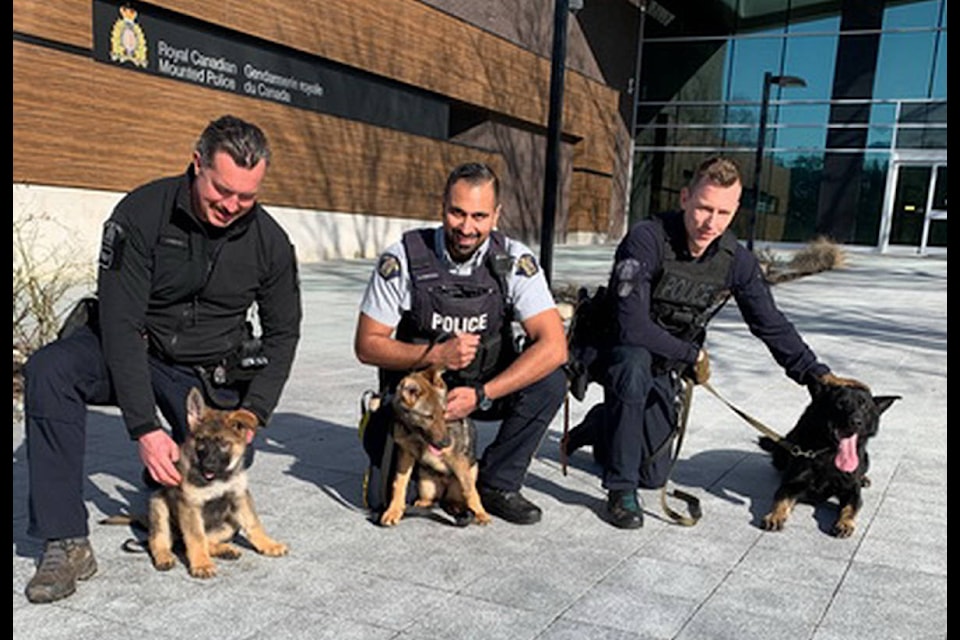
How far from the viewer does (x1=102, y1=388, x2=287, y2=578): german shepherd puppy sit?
8.87 feet

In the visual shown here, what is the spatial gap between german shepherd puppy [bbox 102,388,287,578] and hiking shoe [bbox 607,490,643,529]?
1.50m

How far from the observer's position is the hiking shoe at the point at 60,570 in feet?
8.56

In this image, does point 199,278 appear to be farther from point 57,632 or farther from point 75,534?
point 57,632

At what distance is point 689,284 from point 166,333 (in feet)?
7.76

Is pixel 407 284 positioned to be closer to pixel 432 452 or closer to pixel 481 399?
pixel 481 399

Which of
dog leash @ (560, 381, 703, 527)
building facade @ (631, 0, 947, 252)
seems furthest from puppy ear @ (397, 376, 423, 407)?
building facade @ (631, 0, 947, 252)

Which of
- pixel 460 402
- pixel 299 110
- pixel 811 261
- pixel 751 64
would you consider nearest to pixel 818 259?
pixel 811 261

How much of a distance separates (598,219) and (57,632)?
26.7m

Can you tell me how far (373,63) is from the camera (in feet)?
53.6

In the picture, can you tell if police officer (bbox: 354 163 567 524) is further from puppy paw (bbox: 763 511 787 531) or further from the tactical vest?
puppy paw (bbox: 763 511 787 531)

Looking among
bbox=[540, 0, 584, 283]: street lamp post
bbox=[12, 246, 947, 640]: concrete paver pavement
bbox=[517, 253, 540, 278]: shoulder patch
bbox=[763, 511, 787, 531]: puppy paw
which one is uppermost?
bbox=[540, 0, 584, 283]: street lamp post

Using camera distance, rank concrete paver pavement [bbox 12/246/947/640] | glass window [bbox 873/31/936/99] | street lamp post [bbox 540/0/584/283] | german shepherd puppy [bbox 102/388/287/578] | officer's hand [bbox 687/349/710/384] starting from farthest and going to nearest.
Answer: glass window [bbox 873/31/936/99], street lamp post [bbox 540/0/584/283], officer's hand [bbox 687/349/710/384], german shepherd puppy [bbox 102/388/287/578], concrete paver pavement [bbox 12/246/947/640]

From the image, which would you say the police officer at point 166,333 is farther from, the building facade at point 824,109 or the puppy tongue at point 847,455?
the building facade at point 824,109

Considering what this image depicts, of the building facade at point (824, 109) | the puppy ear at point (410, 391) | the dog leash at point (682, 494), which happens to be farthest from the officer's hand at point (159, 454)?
the building facade at point (824, 109)
